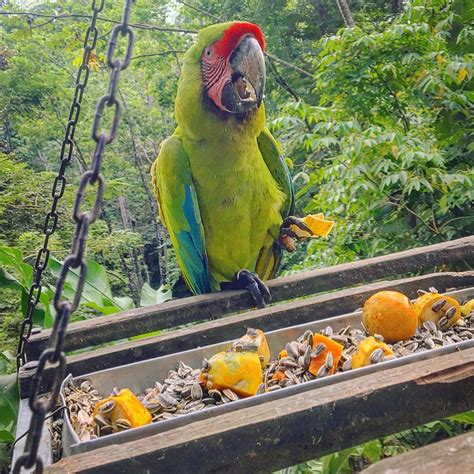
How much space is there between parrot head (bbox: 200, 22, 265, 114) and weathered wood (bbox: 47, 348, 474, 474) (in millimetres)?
1019

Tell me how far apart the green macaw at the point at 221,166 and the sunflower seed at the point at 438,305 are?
51cm

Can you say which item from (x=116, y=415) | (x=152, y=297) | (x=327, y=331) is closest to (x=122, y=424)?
(x=116, y=415)

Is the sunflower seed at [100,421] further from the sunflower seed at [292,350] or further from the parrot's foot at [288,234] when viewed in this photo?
the parrot's foot at [288,234]

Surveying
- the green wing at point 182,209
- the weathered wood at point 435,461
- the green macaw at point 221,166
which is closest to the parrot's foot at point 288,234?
the green macaw at point 221,166

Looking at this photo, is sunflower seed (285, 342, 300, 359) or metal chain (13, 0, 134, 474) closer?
metal chain (13, 0, 134, 474)

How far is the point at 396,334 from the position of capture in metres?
1.03

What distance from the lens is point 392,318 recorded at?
1020mm

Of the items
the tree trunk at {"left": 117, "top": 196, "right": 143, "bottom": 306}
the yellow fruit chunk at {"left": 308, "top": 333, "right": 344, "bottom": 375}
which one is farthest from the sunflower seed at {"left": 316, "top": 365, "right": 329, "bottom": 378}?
the tree trunk at {"left": 117, "top": 196, "right": 143, "bottom": 306}

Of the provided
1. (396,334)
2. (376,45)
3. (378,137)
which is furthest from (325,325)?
(376,45)

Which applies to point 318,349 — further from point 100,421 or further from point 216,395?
point 100,421

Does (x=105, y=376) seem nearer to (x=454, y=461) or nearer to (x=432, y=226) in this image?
(x=454, y=461)

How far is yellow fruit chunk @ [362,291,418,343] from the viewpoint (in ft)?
3.35

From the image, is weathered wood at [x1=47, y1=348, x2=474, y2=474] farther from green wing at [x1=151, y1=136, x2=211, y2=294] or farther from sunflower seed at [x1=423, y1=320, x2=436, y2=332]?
green wing at [x1=151, y1=136, x2=211, y2=294]

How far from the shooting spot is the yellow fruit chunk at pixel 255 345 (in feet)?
3.04
